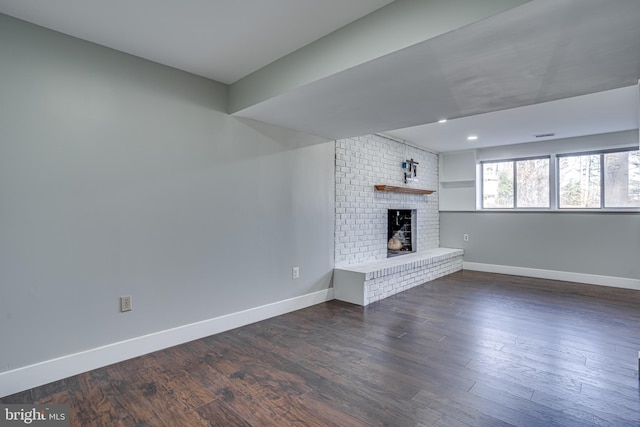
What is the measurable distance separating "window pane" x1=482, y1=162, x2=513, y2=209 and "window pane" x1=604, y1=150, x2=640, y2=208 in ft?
4.40

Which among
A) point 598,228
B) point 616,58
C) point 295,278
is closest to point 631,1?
point 616,58

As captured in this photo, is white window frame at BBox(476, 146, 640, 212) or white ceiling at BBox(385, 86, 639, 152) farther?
white window frame at BBox(476, 146, 640, 212)

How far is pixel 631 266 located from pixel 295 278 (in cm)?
504

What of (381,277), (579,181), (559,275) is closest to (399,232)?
(381,277)

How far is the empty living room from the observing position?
179cm

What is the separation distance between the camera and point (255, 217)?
3256 millimetres

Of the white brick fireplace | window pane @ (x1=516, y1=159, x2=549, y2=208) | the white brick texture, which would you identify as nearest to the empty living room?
the white brick fireplace

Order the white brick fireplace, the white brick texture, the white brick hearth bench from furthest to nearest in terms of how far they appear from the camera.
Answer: the white brick texture
the white brick fireplace
the white brick hearth bench

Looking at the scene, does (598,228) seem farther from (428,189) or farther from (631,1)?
(631,1)

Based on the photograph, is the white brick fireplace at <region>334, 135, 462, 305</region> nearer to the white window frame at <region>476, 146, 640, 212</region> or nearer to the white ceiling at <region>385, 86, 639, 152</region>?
the white ceiling at <region>385, 86, 639, 152</region>

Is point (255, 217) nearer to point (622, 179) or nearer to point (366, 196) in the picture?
point (366, 196)

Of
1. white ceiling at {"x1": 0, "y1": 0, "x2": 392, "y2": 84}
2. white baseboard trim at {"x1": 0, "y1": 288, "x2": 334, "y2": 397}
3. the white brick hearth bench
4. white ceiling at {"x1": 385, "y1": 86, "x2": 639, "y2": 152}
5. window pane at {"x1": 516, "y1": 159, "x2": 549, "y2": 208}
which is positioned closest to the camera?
white ceiling at {"x1": 0, "y1": 0, "x2": 392, "y2": 84}

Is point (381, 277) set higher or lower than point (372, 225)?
lower
